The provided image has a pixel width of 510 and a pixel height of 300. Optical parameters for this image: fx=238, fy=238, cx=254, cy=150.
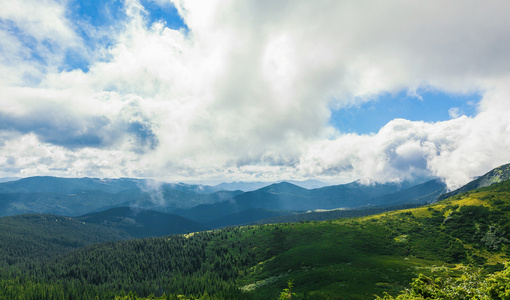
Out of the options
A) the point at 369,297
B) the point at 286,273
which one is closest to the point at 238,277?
the point at 286,273

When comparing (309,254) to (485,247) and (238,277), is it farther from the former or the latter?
(485,247)

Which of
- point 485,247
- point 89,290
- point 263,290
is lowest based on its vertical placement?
point 89,290

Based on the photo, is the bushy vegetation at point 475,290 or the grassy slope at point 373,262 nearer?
the bushy vegetation at point 475,290

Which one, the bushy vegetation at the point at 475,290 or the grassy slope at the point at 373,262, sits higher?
the bushy vegetation at the point at 475,290

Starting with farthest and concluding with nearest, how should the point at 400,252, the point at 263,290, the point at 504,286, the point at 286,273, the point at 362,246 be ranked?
the point at 362,246, the point at 400,252, the point at 286,273, the point at 263,290, the point at 504,286

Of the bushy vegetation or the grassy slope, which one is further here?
the grassy slope

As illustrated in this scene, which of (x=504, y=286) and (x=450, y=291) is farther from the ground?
(x=504, y=286)

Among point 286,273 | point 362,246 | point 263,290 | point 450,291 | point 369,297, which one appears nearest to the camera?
point 450,291

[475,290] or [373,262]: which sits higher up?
[475,290]

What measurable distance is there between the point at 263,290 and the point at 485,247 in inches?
6402

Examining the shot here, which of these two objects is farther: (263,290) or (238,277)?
(238,277)

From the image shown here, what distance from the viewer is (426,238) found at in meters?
198

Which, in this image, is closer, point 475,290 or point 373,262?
point 475,290

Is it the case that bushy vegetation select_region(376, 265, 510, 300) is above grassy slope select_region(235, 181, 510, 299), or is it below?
above
